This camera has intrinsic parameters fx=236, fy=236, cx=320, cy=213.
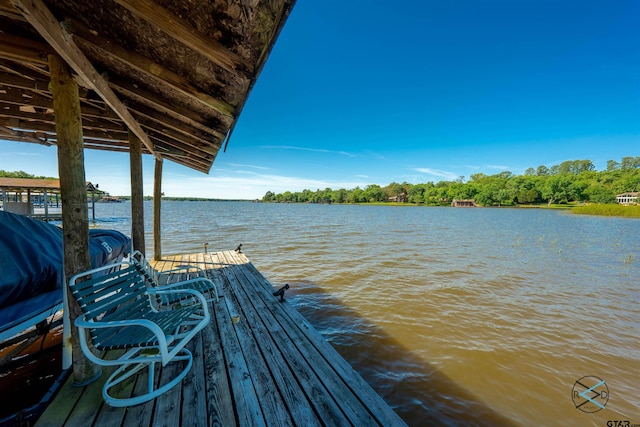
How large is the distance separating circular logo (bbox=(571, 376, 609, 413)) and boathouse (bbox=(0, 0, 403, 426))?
2931 millimetres

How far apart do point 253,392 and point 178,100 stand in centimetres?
312

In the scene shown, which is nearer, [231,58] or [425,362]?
[231,58]

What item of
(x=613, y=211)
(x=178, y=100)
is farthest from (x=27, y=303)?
(x=613, y=211)

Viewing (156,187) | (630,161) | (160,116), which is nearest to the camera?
(160,116)

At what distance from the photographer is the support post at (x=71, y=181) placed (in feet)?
Result: 5.99

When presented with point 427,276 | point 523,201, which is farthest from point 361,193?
point 427,276

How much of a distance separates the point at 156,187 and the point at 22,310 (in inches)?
199

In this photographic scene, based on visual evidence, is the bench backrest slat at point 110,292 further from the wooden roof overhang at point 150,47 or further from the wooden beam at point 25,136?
the wooden beam at point 25,136

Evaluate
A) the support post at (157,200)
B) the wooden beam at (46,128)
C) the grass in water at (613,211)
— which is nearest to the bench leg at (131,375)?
the wooden beam at (46,128)

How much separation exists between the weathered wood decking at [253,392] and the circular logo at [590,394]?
9.47 ft

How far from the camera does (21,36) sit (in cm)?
183

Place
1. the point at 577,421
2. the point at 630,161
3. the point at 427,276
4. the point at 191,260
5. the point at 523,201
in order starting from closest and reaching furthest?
the point at 577,421, the point at 191,260, the point at 427,276, the point at 523,201, the point at 630,161

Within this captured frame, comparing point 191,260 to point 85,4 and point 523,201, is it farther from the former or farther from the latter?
point 523,201

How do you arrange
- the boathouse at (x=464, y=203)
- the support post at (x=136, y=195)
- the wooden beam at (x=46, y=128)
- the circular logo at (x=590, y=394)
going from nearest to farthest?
the circular logo at (x=590, y=394) < the wooden beam at (x=46, y=128) < the support post at (x=136, y=195) < the boathouse at (x=464, y=203)
